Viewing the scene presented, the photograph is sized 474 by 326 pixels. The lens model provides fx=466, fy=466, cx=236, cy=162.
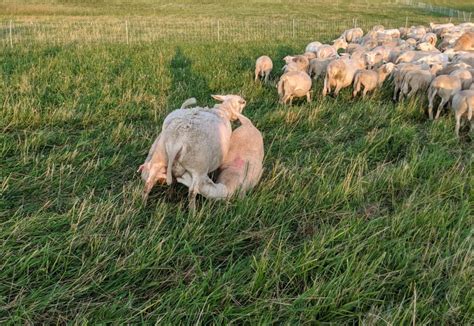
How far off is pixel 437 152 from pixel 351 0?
63212mm

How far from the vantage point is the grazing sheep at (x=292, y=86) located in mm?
9766

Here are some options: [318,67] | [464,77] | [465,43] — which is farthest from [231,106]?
[465,43]

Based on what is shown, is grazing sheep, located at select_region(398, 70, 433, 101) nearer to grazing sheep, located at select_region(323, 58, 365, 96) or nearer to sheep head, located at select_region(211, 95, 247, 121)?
grazing sheep, located at select_region(323, 58, 365, 96)

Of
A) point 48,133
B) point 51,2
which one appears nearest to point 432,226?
point 48,133

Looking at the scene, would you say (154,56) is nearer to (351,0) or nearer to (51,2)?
(51,2)

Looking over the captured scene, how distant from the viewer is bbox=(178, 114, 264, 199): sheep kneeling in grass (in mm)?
4828

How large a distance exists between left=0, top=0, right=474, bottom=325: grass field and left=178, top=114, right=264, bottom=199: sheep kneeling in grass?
0.52 ft

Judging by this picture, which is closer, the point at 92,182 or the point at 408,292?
the point at 408,292

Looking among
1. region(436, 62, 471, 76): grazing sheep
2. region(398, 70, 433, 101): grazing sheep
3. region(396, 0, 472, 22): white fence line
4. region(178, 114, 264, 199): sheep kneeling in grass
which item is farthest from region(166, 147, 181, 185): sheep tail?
region(396, 0, 472, 22): white fence line

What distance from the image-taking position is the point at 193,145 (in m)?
4.77

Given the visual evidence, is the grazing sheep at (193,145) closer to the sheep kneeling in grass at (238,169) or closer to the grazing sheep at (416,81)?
the sheep kneeling in grass at (238,169)

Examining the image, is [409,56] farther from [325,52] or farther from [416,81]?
[416,81]

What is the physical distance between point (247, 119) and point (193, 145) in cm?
168

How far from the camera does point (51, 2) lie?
5209 centimetres
